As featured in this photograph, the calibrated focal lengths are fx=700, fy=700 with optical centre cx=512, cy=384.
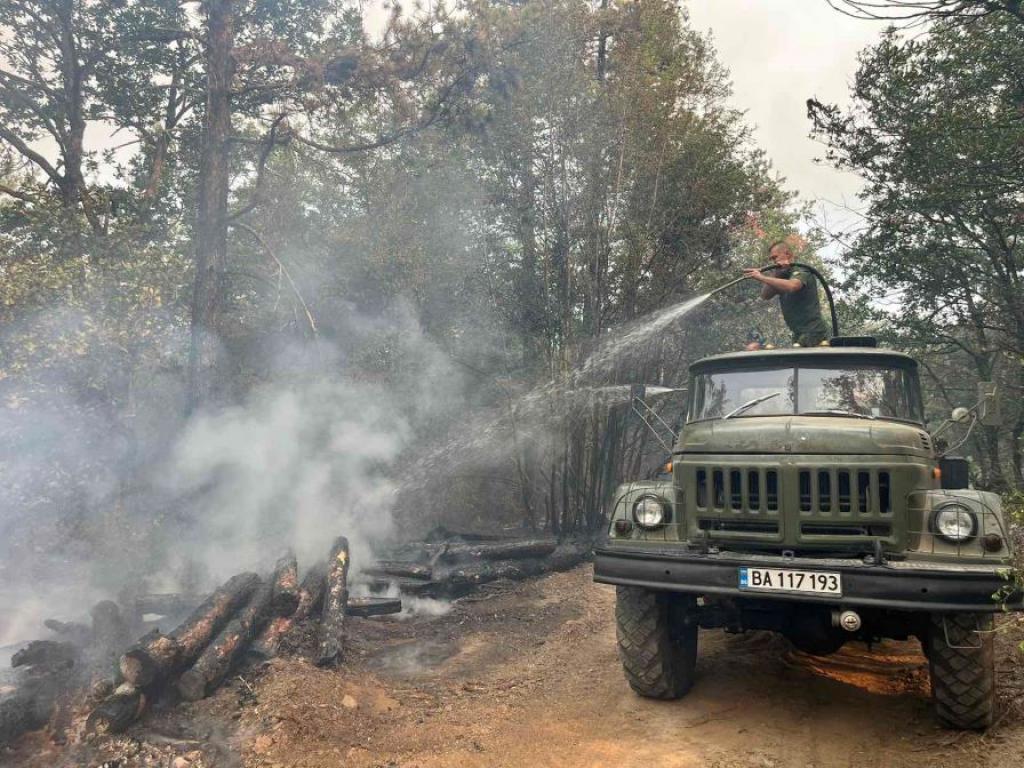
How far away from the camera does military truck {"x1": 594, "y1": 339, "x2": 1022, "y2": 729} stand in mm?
4562

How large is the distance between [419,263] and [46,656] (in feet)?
39.6

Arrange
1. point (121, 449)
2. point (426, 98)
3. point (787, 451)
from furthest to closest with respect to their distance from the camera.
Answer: point (426, 98), point (121, 449), point (787, 451)

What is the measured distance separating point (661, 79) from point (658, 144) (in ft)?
4.61

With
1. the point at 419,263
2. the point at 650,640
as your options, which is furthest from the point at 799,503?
the point at 419,263

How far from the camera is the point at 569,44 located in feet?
45.1

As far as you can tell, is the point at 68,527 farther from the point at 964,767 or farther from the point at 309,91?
the point at 964,767

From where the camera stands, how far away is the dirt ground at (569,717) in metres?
4.80

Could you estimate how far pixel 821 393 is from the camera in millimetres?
5875

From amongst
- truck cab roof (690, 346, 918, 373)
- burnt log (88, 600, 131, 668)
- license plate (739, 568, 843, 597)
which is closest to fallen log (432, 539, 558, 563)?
burnt log (88, 600, 131, 668)

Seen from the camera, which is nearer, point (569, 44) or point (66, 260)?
point (66, 260)

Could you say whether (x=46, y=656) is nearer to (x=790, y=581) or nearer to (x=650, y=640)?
(x=650, y=640)

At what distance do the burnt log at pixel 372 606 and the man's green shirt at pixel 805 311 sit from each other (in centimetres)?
583

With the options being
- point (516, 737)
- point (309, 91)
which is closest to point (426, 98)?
point (309, 91)

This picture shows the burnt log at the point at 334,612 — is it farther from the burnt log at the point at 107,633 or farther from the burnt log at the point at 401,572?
the burnt log at the point at 107,633
